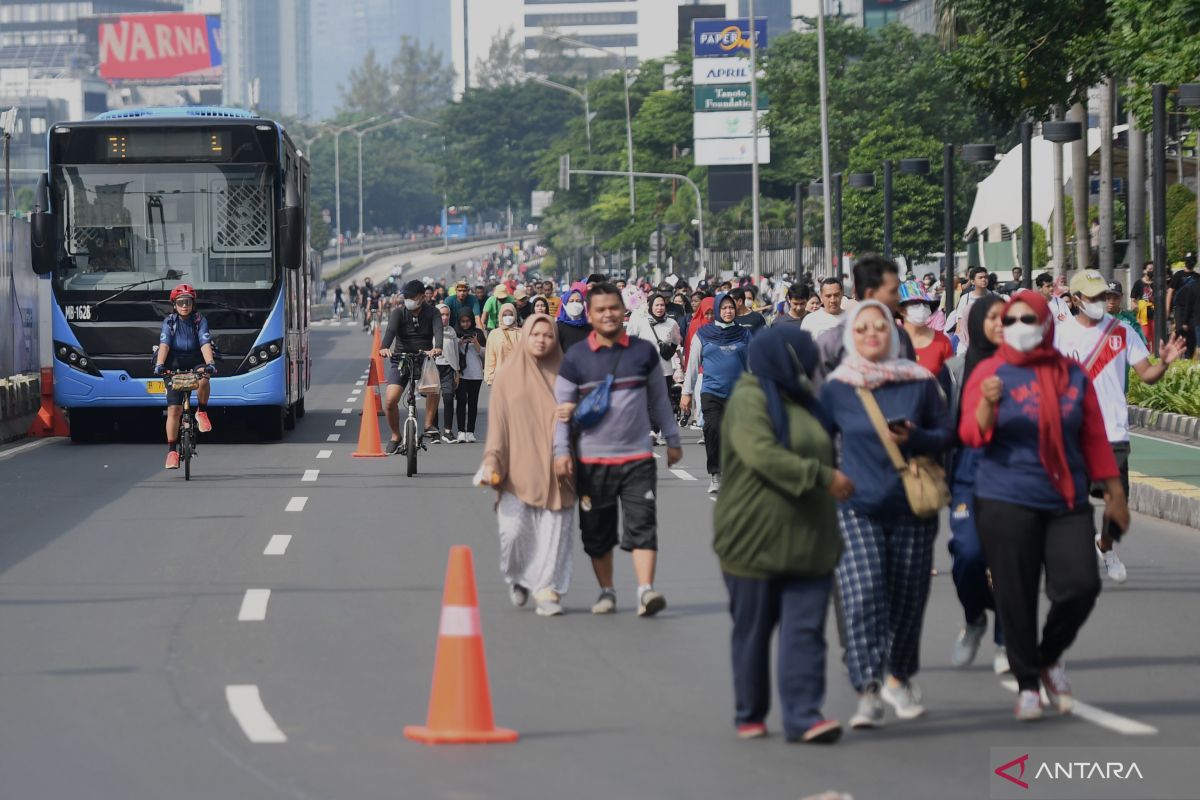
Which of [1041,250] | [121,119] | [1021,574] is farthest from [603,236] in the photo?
[1021,574]

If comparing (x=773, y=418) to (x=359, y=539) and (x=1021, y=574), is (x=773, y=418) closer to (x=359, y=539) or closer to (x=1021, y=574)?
(x=1021, y=574)

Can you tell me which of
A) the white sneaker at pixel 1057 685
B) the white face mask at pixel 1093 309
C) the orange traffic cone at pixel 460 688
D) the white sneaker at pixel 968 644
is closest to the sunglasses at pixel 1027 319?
the white sneaker at pixel 1057 685

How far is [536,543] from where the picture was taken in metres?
11.0

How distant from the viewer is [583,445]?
35.8 ft

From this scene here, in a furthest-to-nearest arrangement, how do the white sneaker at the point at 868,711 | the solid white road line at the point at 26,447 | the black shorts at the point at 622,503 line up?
the solid white road line at the point at 26,447
the black shorts at the point at 622,503
the white sneaker at the point at 868,711

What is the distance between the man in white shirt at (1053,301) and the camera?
16297 millimetres

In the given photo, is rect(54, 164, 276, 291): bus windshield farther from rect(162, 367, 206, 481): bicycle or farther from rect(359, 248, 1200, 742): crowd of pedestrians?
rect(359, 248, 1200, 742): crowd of pedestrians

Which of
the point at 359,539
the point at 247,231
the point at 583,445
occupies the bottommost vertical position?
the point at 359,539

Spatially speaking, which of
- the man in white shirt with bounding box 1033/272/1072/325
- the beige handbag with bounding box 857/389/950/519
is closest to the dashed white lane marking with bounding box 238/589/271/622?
the beige handbag with bounding box 857/389/950/519

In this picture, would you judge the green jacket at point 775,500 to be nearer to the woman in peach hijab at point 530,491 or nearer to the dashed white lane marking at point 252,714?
the dashed white lane marking at point 252,714

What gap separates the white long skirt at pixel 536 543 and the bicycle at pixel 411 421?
27.1 ft

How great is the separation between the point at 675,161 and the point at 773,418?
81469 mm

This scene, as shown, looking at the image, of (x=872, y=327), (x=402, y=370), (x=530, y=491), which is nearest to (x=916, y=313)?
(x=530, y=491)

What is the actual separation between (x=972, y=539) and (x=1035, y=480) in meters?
0.86
